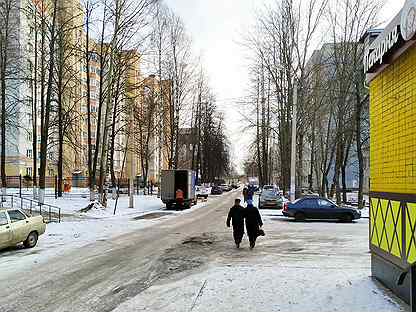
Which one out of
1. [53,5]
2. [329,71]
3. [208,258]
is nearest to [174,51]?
[329,71]

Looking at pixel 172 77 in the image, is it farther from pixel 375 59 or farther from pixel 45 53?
pixel 375 59

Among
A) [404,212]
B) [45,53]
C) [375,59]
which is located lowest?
[404,212]

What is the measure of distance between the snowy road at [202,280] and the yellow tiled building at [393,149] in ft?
2.25

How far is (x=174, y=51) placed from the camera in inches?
1980

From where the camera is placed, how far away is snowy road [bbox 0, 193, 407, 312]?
7972 mm

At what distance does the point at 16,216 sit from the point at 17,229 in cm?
53

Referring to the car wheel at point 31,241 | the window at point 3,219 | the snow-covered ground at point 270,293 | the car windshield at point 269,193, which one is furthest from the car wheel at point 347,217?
the window at point 3,219

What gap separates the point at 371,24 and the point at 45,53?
22.6 meters

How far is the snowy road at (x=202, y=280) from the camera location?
797cm

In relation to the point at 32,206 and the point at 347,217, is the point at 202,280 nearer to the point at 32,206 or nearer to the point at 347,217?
the point at 347,217

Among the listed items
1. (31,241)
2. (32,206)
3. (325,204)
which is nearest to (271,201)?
(325,204)

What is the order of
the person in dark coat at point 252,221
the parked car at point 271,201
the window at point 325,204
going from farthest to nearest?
the parked car at point 271,201 → the window at point 325,204 → the person in dark coat at point 252,221

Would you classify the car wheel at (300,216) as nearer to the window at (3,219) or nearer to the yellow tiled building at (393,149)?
the window at (3,219)

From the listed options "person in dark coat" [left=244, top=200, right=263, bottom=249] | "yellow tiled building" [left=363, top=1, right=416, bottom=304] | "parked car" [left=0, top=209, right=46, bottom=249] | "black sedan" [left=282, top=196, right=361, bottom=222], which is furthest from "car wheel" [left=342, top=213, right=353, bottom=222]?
"yellow tiled building" [left=363, top=1, right=416, bottom=304]
